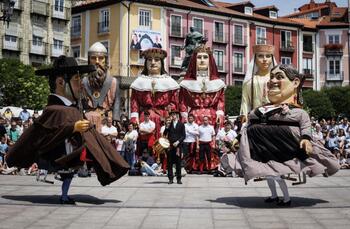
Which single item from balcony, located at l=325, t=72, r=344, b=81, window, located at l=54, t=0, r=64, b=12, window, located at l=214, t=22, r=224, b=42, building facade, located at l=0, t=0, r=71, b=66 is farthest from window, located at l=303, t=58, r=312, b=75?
window, located at l=54, t=0, r=64, b=12

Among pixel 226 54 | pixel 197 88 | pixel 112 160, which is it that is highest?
pixel 226 54

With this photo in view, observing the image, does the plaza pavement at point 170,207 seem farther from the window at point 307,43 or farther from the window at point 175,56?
the window at point 307,43

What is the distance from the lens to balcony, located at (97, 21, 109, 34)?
50125 millimetres

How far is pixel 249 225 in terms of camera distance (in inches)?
271

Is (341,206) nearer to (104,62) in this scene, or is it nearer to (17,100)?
(104,62)

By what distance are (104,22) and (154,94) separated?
119ft

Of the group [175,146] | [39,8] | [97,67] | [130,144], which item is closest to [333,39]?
[39,8]

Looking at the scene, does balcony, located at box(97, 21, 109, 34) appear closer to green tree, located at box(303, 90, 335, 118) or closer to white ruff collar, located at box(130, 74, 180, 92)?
green tree, located at box(303, 90, 335, 118)

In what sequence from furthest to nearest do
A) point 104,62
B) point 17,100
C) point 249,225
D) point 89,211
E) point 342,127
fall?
point 17,100 < point 342,127 < point 104,62 < point 89,211 < point 249,225

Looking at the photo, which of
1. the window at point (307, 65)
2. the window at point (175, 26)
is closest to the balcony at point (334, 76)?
the window at point (307, 65)

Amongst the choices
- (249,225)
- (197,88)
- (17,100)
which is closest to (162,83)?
(197,88)

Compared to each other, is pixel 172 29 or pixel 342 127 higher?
pixel 172 29

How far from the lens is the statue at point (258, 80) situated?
14578mm

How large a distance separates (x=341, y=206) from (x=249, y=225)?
2.15 meters
